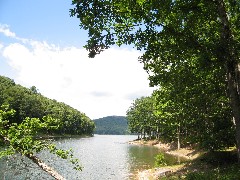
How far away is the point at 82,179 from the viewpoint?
114ft

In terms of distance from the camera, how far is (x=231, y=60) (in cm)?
1379

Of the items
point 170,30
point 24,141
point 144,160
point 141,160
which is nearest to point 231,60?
point 170,30

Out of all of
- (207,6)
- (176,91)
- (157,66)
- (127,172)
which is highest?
(207,6)

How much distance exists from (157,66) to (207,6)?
4493mm

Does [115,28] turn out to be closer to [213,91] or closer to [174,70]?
[174,70]

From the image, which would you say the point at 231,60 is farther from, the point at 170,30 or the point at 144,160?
the point at 144,160

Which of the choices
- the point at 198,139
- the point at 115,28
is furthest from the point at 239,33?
the point at 198,139

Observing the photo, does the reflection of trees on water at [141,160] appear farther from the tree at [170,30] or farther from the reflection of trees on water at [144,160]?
the tree at [170,30]

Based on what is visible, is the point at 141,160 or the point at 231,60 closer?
the point at 231,60

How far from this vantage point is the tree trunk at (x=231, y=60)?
13594mm

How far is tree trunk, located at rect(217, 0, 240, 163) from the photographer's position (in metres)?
13.6

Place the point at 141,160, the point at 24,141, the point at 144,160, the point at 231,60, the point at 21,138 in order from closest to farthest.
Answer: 1. the point at 24,141
2. the point at 21,138
3. the point at 231,60
4. the point at 144,160
5. the point at 141,160

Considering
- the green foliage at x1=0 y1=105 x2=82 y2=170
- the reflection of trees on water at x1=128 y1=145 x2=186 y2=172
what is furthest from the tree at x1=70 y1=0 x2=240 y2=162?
the reflection of trees on water at x1=128 y1=145 x2=186 y2=172

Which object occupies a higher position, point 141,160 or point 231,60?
point 231,60
